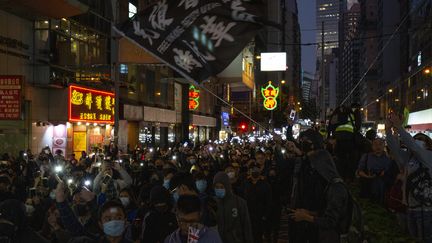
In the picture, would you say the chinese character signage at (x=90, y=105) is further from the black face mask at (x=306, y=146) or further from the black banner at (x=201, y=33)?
the black face mask at (x=306, y=146)

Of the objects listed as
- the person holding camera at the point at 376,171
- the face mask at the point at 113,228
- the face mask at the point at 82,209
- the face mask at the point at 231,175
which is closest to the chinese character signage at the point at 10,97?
the face mask at the point at 231,175

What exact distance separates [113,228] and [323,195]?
91.6 inches

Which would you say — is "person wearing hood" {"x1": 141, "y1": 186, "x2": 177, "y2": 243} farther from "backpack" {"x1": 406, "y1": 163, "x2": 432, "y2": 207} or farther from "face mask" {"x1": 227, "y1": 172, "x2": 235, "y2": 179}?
"face mask" {"x1": 227, "y1": 172, "x2": 235, "y2": 179}

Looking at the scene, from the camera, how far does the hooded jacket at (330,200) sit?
512cm

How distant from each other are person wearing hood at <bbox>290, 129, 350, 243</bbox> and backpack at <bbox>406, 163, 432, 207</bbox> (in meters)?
1.45

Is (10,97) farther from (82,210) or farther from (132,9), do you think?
(132,9)

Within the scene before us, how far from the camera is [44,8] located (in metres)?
22.1

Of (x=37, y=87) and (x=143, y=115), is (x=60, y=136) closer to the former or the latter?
(x=37, y=87)

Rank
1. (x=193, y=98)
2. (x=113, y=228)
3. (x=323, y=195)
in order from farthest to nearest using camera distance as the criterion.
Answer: (x=193, y=98)
(x=323, y=195)
(x=113, y=228)

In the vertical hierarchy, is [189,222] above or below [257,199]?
above

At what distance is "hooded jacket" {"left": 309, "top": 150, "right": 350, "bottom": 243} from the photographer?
5121 millimetres

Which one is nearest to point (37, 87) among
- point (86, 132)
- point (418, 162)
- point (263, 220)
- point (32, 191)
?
point (86, 132)

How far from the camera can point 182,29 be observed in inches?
271

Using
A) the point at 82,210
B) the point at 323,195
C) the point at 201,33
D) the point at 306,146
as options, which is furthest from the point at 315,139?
the point at 82,210
